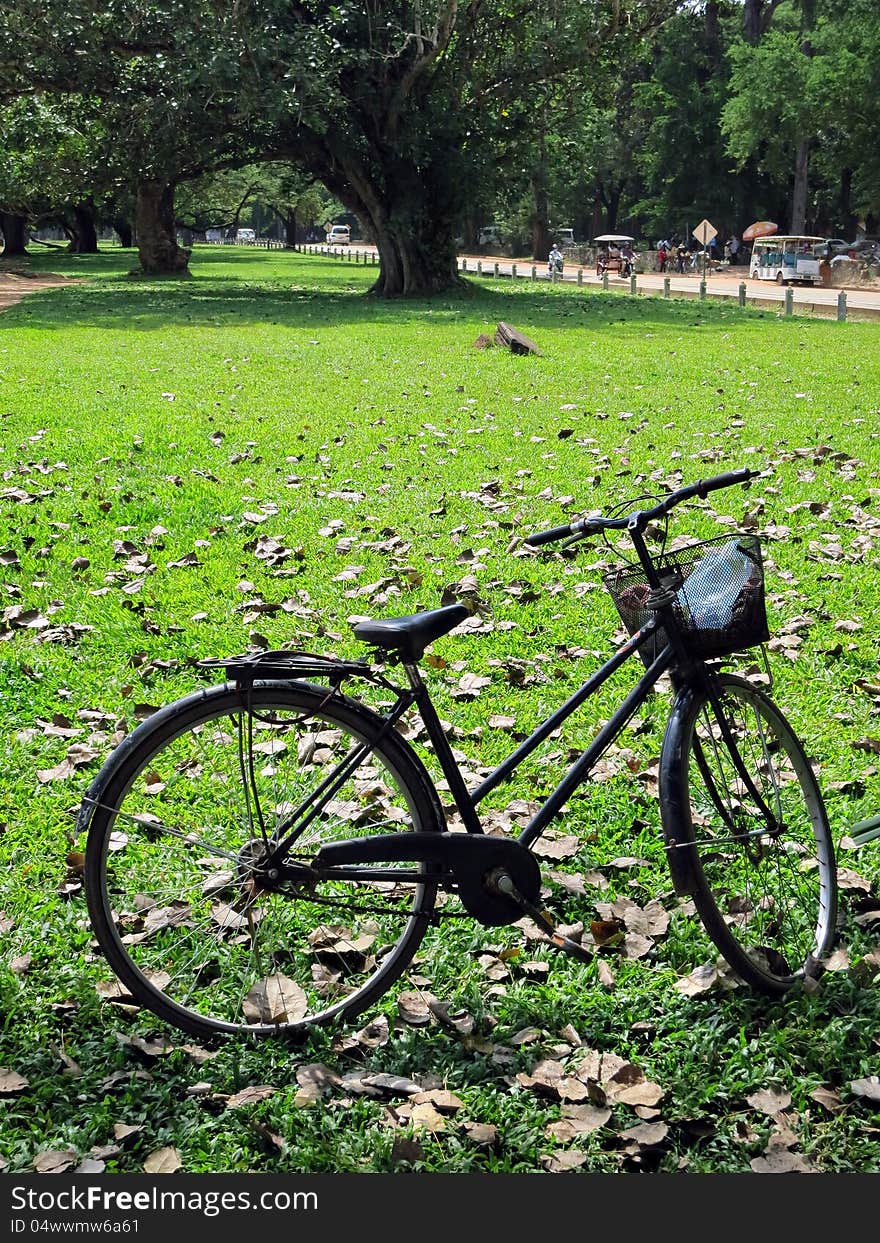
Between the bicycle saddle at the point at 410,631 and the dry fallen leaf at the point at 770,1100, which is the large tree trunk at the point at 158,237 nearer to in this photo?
the bicycle saddle at the point at 410,631

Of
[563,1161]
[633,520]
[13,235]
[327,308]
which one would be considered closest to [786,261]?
[327,308]

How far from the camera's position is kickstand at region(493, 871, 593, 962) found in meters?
3.38

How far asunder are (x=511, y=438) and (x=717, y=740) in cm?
784

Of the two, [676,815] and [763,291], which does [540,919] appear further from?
[763,291]

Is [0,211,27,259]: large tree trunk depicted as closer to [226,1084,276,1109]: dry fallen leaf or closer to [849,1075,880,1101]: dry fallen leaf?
[226,1084,276,1109]: dry fallen leaf

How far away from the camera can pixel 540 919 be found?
138 inches

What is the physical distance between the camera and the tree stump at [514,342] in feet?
58.4

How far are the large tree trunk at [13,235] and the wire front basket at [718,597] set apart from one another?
192 ft

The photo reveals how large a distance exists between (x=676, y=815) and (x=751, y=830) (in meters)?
0.53

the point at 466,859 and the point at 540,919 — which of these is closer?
the point at 466,859

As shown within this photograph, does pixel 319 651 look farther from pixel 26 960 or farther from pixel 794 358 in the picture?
pixel 794 358

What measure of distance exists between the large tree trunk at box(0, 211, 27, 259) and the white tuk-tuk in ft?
106

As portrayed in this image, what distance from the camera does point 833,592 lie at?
6797mm

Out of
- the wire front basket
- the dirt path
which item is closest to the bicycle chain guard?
the wire front basket
